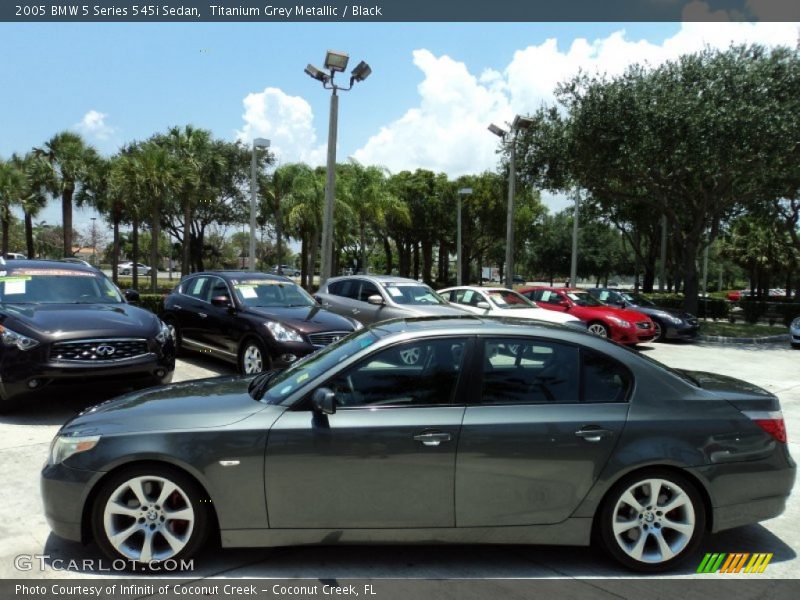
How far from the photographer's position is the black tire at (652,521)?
3.40m

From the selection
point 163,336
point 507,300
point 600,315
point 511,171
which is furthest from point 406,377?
point 511,171

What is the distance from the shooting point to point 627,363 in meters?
3.61

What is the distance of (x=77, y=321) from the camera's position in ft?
21.0

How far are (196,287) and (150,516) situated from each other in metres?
7.32

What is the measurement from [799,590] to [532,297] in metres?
13.1

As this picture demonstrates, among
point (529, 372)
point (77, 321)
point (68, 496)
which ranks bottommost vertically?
point (68, 496)

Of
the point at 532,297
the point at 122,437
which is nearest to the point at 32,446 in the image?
the point at 122,437

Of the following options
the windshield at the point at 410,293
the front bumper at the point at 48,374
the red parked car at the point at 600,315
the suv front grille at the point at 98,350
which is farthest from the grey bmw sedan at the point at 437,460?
the red parked car at the point at 600,315

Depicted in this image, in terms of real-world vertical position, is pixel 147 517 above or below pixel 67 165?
below

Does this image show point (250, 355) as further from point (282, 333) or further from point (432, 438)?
point (432, 438)

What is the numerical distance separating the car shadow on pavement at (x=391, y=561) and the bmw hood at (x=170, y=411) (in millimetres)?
742

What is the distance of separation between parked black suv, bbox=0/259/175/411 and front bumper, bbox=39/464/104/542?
2986 millimetres

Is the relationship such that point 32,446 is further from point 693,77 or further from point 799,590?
point 693,77

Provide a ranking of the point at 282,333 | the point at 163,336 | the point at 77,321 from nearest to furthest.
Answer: the point at 77,321 → the point at 163,336 → the point at 282,333
